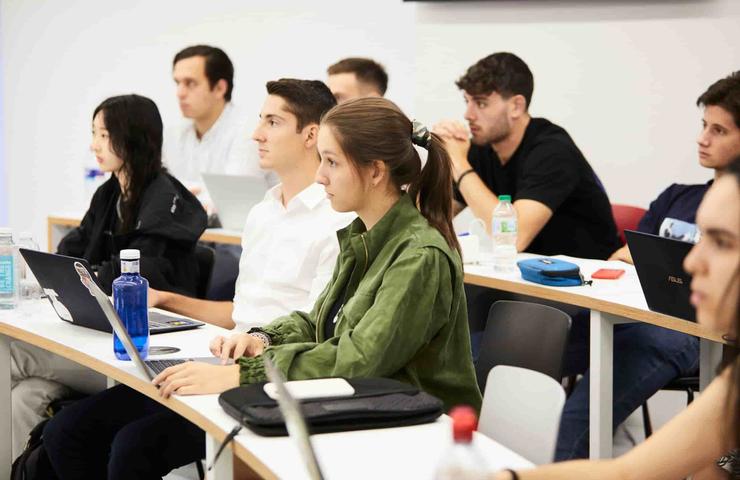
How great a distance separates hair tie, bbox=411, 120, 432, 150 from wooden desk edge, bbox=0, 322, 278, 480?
0.75 meters

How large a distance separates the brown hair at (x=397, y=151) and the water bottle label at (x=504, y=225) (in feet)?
4.00

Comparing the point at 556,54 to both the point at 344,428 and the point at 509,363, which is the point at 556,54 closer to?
the point at 509,363

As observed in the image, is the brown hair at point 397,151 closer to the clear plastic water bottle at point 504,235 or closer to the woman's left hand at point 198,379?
the woman's left hand at point 198,379

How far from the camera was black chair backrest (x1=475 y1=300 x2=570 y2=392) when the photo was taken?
84.9 inches

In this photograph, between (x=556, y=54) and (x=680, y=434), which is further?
(x=556, y=54)

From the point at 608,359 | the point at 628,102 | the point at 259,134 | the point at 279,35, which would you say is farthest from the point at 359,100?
the point at 279,35

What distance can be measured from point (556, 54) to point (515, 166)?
125 cm

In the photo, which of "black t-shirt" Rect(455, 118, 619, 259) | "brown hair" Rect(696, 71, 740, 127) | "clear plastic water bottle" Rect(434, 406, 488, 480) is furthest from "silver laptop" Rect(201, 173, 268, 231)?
"clear plastic water bottle" Rect(434, 406, 488, 480)

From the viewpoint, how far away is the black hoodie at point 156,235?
10.1ft

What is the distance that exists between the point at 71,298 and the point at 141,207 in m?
0.67

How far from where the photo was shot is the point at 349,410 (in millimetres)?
1664

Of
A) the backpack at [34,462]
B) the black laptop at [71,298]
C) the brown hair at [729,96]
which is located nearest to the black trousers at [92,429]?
the backpack at [34,462]

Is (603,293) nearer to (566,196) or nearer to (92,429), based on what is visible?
(566,196)

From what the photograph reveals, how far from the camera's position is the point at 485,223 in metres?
3.78
